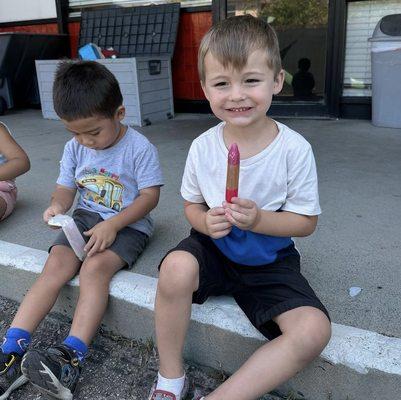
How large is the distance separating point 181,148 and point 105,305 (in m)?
2.14

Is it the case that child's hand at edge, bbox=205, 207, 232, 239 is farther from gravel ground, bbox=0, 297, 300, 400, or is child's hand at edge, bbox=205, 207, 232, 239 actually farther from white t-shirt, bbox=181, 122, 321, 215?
gravel ground, bbox=0, 297, 300, 400

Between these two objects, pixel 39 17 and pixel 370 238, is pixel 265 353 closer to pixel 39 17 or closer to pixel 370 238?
pixel 370 238

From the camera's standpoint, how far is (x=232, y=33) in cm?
130

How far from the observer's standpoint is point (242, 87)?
131 cm

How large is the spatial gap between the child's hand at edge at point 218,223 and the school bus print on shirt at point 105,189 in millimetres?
664

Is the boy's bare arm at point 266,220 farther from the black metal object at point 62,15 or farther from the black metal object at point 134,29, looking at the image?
the black metal object at point 62,15

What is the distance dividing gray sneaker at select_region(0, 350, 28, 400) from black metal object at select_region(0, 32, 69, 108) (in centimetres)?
449

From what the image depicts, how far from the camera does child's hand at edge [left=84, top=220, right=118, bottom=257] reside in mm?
1726

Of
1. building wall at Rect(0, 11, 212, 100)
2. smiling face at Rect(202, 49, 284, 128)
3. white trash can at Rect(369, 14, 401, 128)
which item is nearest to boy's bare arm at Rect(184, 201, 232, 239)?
smiling face at Rect(202, 49, 284, 128)

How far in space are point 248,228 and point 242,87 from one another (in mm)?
392

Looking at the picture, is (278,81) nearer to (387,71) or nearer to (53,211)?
(53,211)

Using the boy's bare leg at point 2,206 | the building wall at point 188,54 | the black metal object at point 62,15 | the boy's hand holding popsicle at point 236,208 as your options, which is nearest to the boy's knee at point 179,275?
the boy's hand holding popsicle at point 236,208

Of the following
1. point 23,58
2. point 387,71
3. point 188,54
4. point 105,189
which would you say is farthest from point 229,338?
point 23,58

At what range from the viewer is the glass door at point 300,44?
431cm
